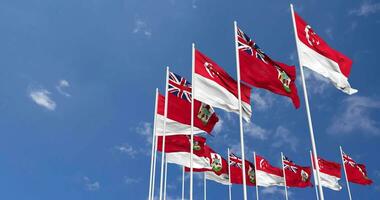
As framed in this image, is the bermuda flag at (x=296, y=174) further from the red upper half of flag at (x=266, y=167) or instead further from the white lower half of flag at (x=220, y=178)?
the white lower half of flag at (x=220, y=178)

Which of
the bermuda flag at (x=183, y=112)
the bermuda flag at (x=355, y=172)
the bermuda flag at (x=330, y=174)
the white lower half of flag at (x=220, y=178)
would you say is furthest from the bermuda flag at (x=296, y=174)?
the bermuda flag at (x=183, y=112)

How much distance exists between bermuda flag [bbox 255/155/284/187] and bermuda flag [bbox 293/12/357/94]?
1932 centimetres

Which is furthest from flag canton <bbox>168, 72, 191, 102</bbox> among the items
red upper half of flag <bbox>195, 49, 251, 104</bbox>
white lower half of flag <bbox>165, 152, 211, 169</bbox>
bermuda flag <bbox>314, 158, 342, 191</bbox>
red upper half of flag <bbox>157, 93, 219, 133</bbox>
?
bermuda flag <bbox>314, 158, 342, 191</bbox>

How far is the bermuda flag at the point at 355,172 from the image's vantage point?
37188mm

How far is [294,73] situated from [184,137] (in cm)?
942

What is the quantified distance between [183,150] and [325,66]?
1066 centimetres

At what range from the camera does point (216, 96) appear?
17703 millimetres

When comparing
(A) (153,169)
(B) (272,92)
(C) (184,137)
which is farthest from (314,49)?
(A) (153,169)

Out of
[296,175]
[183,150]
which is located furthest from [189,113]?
[296,175]

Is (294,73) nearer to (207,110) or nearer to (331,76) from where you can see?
(331,76)

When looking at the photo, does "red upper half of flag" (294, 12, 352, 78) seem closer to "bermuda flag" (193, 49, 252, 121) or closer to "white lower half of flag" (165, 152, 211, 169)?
"bermuda flag" (193, 49, 252, 121)

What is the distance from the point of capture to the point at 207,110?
800 inches

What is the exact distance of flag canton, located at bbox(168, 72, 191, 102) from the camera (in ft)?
72.9

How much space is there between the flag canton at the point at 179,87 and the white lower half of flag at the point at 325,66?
8122 mm
